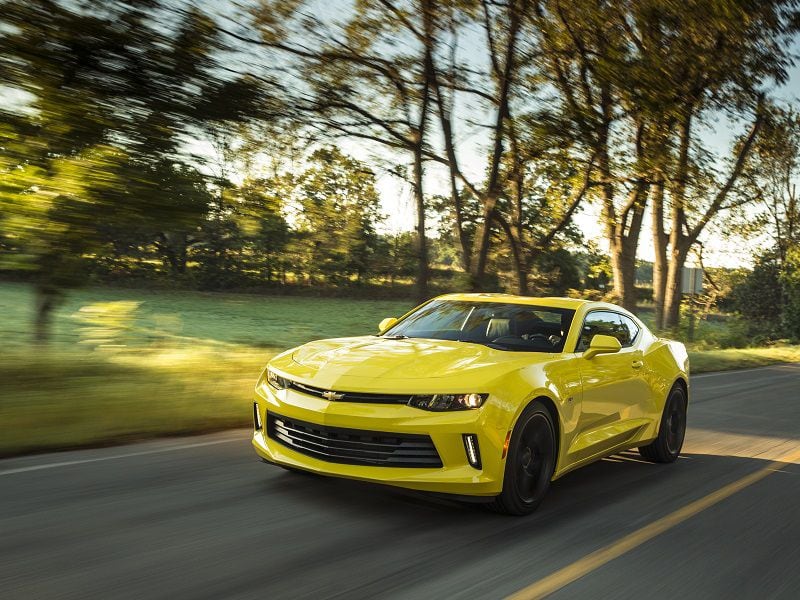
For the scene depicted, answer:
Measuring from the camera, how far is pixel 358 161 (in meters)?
16.2

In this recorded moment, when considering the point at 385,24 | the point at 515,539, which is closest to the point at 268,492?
A: the point at 515,539

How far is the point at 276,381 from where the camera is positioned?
564cm

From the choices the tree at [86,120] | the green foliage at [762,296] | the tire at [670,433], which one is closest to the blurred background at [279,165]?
the tree at [86,120]

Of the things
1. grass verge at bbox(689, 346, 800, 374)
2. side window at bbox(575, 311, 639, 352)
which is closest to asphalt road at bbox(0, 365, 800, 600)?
side window at bbox(575, 311, 639, 352)

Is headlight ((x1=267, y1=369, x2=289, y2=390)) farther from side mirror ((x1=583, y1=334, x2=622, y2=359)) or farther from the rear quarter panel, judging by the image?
the rear quarter panel

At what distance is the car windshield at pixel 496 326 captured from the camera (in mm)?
6250

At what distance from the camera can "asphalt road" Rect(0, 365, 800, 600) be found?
4.00 m

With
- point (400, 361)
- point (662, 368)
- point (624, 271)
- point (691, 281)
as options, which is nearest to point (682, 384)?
point (662, 368)

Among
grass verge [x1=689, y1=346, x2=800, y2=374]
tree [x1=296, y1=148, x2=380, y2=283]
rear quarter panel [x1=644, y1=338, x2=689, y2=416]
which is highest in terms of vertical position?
tree [x1=296, y1=148, x2=380, y2=283]

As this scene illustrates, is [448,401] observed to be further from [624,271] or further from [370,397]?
[624,271]

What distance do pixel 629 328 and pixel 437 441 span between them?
3126 mm

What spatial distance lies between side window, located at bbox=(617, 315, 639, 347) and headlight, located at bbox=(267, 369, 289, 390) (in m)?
3.11

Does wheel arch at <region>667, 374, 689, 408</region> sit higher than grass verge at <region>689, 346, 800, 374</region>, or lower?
higher

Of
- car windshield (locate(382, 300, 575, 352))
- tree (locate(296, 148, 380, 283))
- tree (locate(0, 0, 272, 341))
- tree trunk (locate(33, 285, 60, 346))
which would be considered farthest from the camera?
tree (locate(296, 148, 380, 283))
